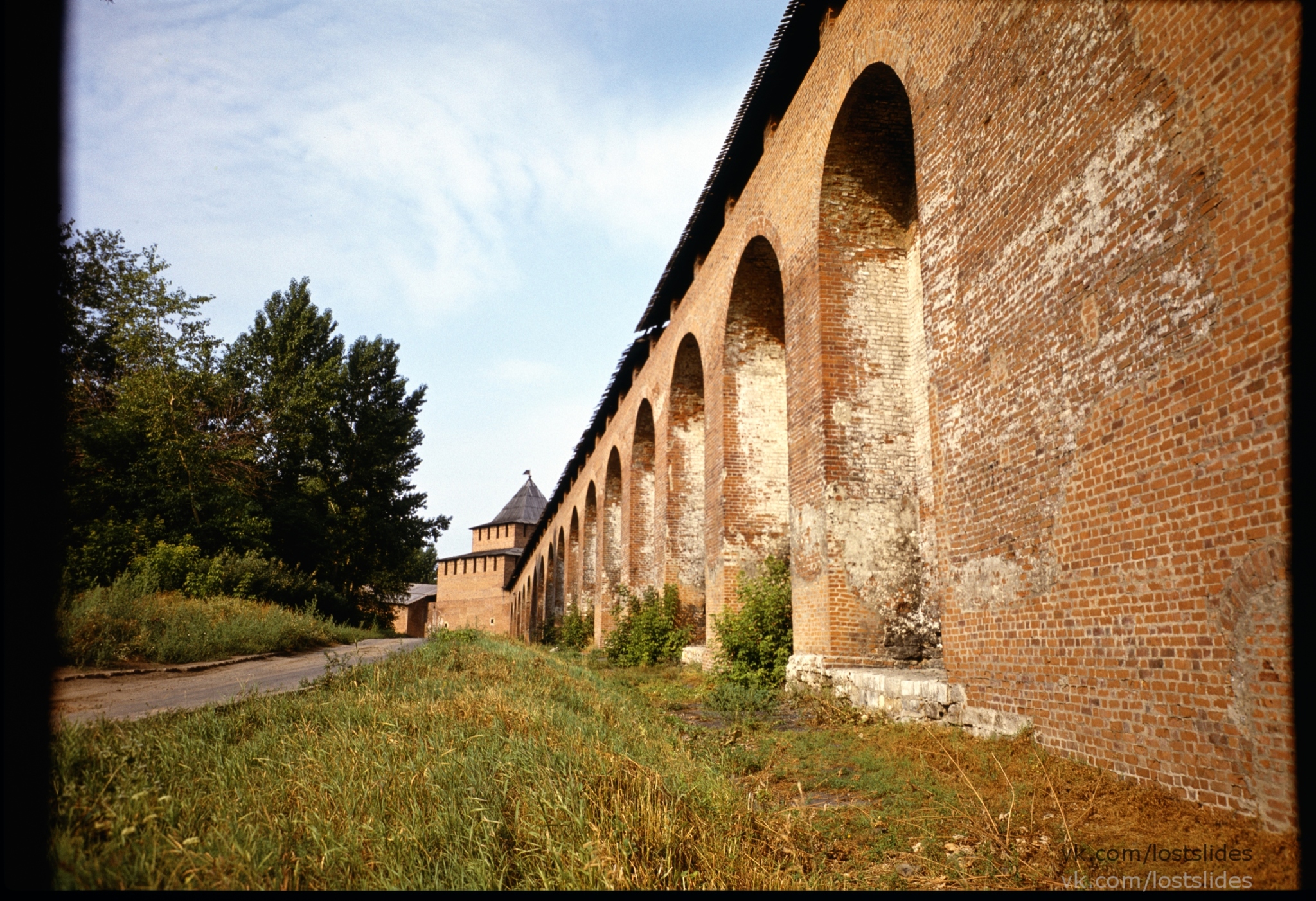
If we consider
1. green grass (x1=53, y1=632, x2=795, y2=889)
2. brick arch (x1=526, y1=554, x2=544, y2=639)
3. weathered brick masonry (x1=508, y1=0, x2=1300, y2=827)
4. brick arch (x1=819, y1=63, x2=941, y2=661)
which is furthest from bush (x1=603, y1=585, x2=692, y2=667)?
brick arch (x1=526, y1=554, x2=544, y2=639)

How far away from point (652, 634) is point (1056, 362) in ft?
36.9

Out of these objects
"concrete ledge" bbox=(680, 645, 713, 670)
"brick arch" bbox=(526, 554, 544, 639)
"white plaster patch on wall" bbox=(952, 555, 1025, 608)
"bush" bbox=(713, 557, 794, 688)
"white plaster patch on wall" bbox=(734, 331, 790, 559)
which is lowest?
"brick arch" bbox=(526, 554, 544, 639)

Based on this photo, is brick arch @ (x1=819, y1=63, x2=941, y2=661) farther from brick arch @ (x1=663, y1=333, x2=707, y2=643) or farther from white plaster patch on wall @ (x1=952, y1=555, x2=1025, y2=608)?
brick arch @ (x1=663, y1=333, x2=707, y2=643)

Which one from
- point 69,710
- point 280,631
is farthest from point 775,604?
point 280,631

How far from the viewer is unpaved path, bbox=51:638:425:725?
5.50 m

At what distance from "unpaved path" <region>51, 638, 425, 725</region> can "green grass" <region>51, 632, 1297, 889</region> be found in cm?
86

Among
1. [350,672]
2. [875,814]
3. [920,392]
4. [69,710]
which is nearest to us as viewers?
[875,814]

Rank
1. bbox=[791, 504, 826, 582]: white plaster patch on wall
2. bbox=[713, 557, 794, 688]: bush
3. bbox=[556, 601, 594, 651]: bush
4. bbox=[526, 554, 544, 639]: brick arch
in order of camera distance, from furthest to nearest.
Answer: bbox=[526, 554, 544, 639]: brick arch
bbox=[556, 601, 594, 651]: bush
bbox=[713, 557, 794, 688]: bush
bbox=[791, 504, 826, 582]: white plaster patch on wall

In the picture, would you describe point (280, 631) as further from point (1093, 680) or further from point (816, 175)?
point (1093, 680)

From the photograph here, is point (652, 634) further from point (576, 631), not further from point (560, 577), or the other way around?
point (560, 577)

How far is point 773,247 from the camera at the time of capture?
34.9 ft

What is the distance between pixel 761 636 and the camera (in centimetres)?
993

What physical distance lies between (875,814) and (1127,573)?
196 cm

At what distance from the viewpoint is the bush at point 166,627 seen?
29.1 ft
